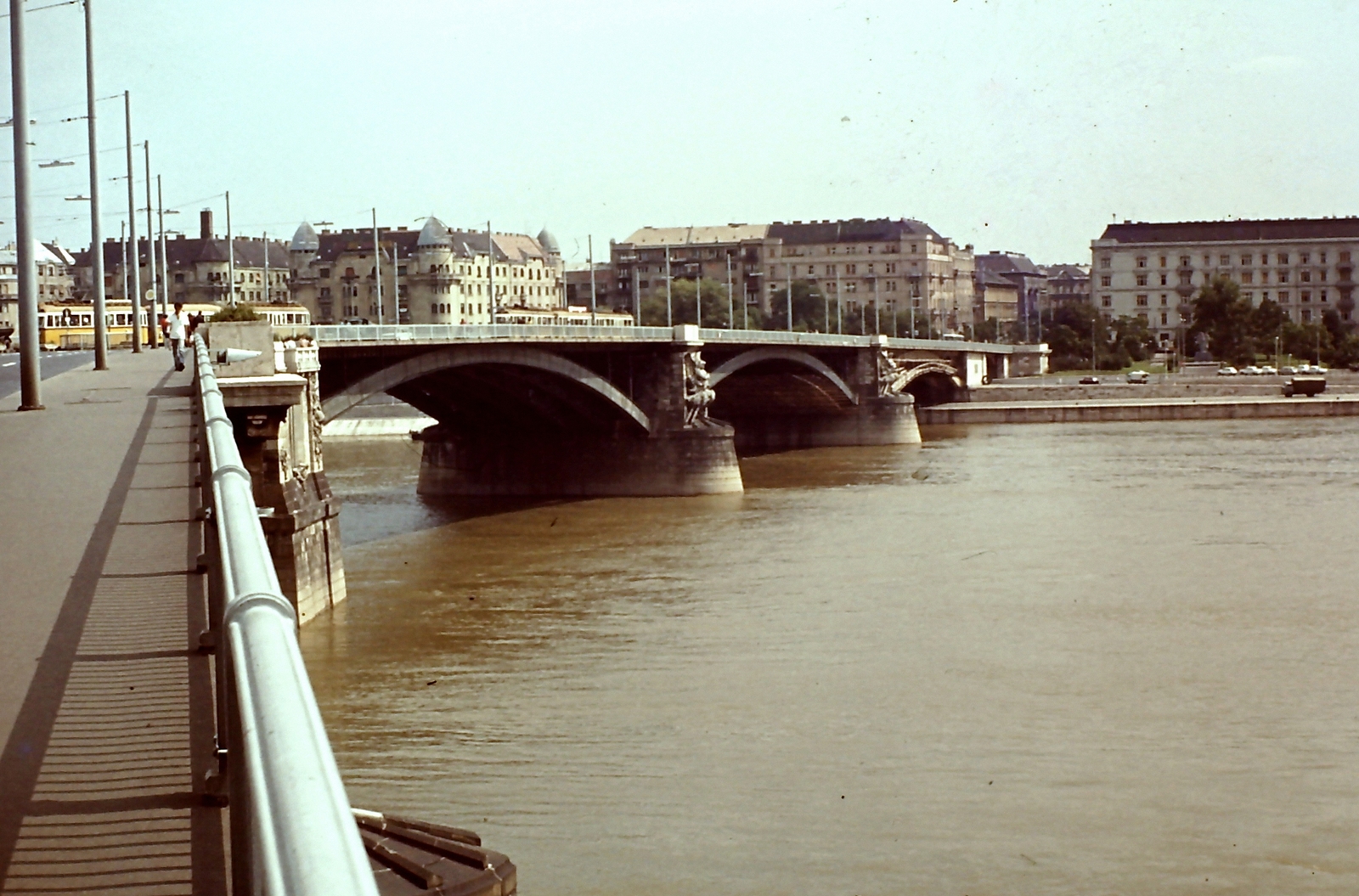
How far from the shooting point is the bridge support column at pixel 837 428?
56969mm

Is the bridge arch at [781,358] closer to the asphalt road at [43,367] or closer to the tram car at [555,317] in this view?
the tram car at [555,317]

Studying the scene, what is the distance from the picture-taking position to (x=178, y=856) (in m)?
3.04

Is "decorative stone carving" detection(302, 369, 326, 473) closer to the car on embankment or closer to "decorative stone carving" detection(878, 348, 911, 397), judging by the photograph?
"decorative stone carving" detection(878, 348, 911, 397)

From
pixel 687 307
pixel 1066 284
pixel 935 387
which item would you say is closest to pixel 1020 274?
pixel 1066 284

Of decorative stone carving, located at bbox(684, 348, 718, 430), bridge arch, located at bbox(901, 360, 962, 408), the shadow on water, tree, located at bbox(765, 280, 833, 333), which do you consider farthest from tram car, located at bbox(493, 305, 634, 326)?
tree, located at bbox(765, 280, 833, 333)

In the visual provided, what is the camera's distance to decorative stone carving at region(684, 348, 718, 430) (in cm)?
3981

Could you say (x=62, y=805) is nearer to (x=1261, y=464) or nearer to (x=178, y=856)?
(x=178, y=856)

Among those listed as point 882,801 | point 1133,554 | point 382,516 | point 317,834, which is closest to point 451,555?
point 382,516

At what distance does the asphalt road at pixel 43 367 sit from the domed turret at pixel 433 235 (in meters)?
53.7

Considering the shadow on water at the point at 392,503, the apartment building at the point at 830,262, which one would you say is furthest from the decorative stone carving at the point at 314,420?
the apartment building at the point at 830,262

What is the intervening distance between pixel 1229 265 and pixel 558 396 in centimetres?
8480

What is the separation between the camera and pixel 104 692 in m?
4.02

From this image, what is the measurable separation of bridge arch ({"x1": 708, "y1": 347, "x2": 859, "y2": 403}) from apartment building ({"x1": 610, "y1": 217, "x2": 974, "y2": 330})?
59213mm

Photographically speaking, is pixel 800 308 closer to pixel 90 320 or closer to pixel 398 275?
pixel 398 275
